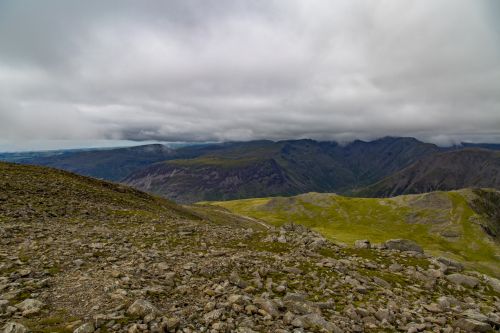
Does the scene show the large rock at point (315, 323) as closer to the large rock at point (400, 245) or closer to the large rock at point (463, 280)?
the large rock at point (463, 280)

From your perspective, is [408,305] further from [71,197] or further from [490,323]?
[71,197]

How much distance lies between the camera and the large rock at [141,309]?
1031 centimetres

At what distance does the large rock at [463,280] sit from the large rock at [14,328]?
22238 millimetres

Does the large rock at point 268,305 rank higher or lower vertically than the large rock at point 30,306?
lower

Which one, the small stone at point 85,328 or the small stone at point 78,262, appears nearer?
the small stone at point 85,328

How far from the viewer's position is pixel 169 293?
12.5 meters

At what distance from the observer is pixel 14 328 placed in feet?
28.5

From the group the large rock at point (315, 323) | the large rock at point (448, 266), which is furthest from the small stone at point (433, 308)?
the large rock at point (448, 266)

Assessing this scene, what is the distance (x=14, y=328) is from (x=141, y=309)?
3.41m

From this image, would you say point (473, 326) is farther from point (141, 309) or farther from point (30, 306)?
point (30, 306)

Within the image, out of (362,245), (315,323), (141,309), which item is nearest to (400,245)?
(362,245)

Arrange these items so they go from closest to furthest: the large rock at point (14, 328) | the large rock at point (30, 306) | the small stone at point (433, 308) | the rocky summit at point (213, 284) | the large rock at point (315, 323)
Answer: the large rock at point (14, 328) < the large rock at point (30, 306) < the rocky summit at point (213, 284) < the large rock at point (315, 323) < the small stone at point (433, 308)

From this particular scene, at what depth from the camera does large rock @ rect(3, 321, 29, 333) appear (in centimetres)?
858

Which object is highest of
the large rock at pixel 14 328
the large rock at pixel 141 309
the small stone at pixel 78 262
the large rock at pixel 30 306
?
the large rock at pixel 14 328
